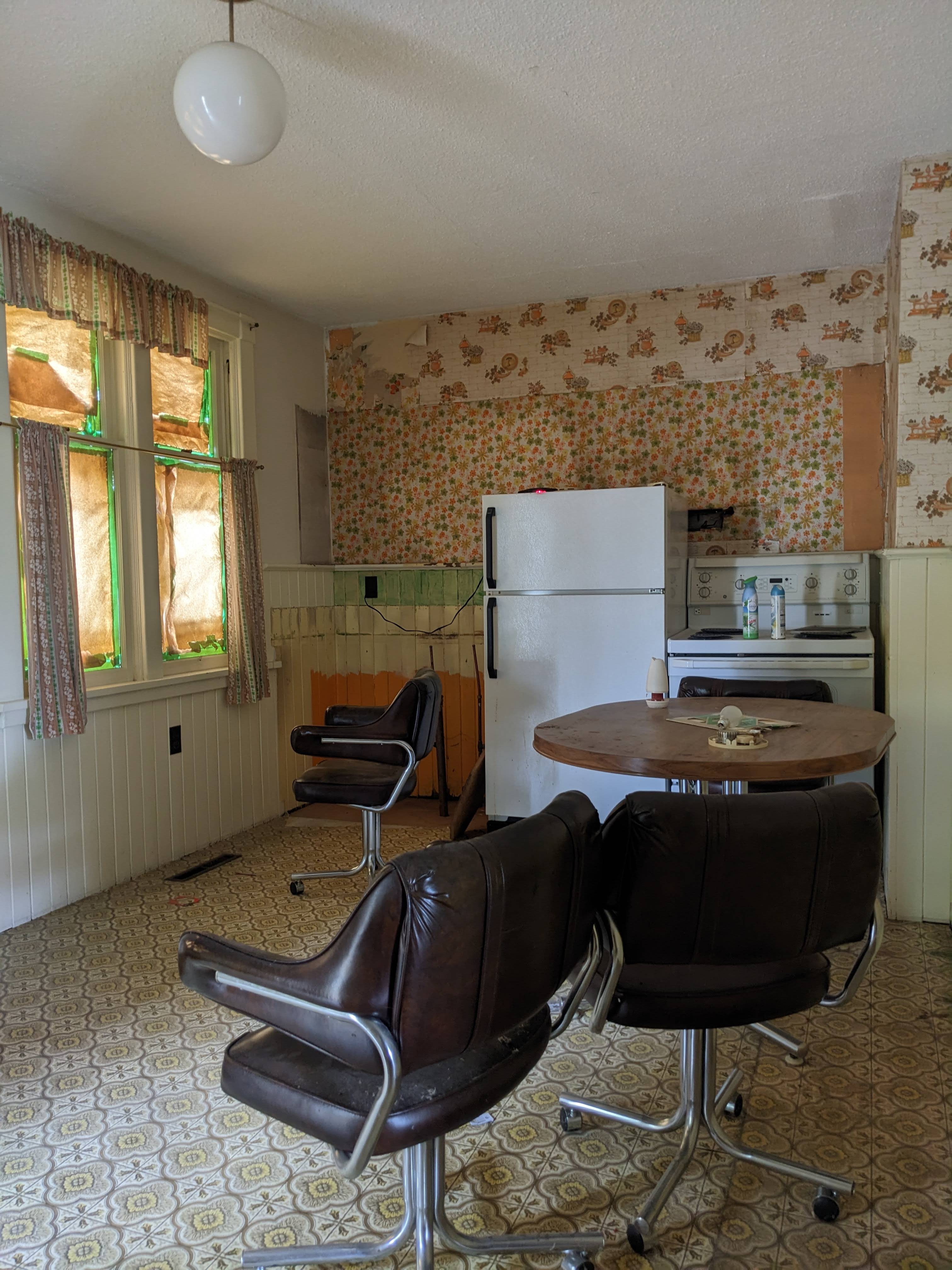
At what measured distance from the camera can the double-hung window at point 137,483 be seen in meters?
3.44

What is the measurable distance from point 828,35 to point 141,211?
2.42 m

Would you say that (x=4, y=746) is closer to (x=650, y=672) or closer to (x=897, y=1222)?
(x=650, y=672)

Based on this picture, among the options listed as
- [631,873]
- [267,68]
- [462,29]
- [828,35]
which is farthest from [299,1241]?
[828,35]

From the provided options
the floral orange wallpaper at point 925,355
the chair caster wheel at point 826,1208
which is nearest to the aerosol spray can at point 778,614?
the floral orange wallpaper at point 925,355

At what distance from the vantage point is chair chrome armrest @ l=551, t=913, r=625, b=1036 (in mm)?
1527

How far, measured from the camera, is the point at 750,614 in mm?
3795

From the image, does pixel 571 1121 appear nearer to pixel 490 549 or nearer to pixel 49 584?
pixel 49 584

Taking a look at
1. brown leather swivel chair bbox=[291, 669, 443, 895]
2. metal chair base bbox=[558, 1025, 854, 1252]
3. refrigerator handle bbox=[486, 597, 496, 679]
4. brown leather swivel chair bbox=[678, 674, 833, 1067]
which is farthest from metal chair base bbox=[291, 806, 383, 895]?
metal chair base bbox=[558, 1025, 854, 1252]

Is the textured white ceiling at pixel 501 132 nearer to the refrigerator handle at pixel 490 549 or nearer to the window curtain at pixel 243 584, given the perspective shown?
the window curtain at pixel 243 584

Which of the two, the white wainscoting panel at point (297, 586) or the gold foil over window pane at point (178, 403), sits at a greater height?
the gold foil over window pane at point (178, 403)

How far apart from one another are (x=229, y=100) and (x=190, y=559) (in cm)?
235

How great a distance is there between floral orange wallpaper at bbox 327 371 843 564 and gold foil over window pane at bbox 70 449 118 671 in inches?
67.5

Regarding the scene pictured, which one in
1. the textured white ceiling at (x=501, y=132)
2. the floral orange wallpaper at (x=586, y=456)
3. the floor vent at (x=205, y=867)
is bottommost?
the floor vent at (x=205, y=867)

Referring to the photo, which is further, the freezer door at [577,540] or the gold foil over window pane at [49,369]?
the freezer door at [577,540]
